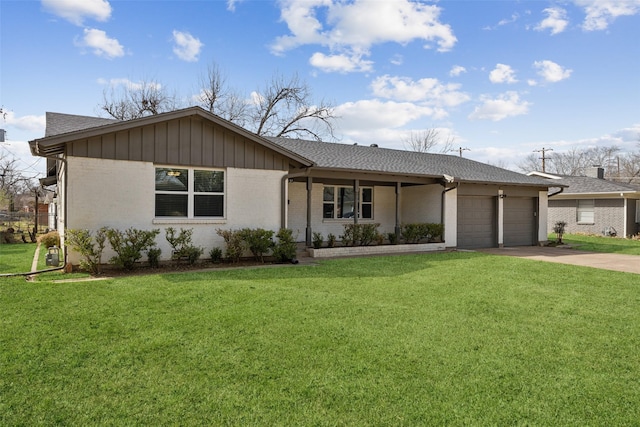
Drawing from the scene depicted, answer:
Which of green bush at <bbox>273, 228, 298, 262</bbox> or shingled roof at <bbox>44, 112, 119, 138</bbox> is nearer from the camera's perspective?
green bush at <bbox>273, 228, 298, 262</bbox>

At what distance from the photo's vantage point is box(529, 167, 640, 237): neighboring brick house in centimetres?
2081

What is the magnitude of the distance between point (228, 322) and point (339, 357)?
1.72 metres

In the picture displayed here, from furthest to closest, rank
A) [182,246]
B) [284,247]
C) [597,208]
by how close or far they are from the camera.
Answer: [597,208] < [284,247] < [182,246]

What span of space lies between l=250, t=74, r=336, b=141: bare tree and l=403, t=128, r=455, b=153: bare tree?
616 inches

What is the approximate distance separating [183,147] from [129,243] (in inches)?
106

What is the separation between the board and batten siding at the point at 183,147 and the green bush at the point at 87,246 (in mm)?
1765

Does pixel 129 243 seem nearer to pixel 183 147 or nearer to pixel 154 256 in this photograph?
pixel 154 256

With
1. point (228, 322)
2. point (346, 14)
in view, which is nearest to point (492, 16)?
point (346, 14)

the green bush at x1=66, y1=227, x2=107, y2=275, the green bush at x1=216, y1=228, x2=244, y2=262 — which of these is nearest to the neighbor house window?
the green bush at x1=216, y1=228, x2=244, y2=262

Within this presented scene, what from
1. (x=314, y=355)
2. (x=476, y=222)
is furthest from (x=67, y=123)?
(x=476, y=222)

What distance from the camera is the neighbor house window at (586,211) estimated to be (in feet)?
72.5

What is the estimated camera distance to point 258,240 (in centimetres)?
1012

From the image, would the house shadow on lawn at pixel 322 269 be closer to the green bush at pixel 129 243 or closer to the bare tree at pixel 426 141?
the green bush at pixel 129 243

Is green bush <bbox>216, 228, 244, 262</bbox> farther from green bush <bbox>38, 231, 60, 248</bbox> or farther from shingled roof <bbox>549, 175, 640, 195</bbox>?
shingled roof <bbox>549, 175, 640, 195</bbox>
